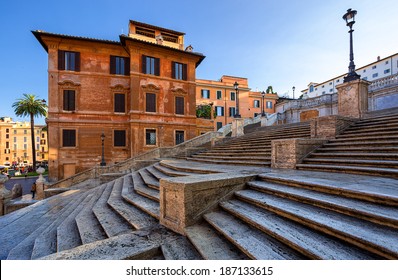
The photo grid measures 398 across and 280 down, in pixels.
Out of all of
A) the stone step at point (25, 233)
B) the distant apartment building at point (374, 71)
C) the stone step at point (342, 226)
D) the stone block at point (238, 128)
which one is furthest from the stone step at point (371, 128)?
the distant apartment building at point (374, 71)

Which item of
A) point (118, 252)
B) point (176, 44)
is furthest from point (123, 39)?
point (118, 252)

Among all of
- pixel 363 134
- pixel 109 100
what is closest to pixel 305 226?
pixel 363 134

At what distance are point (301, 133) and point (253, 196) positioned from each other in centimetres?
766

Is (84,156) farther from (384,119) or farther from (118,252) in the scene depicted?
(384,119)

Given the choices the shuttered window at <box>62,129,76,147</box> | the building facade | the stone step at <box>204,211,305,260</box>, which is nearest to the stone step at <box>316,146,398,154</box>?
the stone step at <box>204,211,305,260</box>

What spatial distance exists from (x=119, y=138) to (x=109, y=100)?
4116 mm

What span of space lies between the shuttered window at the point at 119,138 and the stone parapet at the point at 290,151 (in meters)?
16.7

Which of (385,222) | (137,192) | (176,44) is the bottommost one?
(137,192)

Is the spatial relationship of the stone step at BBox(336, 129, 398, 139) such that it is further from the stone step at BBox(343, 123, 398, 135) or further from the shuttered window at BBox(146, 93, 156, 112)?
the shuttered window at BBox(146, 93, 156, 112)

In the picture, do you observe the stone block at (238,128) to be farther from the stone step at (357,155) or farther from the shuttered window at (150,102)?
the shuttered window at (150,102)

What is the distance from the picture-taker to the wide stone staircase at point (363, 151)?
4.60 meters

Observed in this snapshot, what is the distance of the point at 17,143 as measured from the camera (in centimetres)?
7369

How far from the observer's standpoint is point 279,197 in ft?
11.1

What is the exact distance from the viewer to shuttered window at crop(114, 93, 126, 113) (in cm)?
1948
